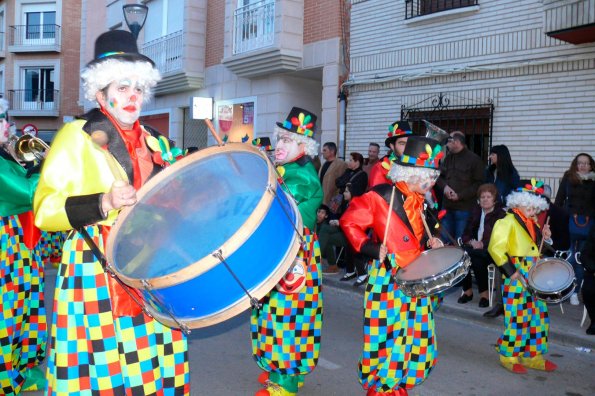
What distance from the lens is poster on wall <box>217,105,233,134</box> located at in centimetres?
1702

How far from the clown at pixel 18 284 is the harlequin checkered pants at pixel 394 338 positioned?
2291mm

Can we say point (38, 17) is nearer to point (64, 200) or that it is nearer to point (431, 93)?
point (431, 93)

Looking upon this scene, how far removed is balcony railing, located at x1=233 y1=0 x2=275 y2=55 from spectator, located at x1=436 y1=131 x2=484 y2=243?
732 centimetres

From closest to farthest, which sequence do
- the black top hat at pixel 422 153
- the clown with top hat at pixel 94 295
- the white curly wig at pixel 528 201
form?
the clown with top hat at pixel 94 295, the black top hat at pixel 422 153, the white curly wig at pixel 528 201

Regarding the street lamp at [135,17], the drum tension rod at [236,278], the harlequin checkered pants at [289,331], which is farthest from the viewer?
the street lamp at [135,17]

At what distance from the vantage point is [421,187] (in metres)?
4.24

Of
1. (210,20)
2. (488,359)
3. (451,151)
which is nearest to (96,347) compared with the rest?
(488,359)

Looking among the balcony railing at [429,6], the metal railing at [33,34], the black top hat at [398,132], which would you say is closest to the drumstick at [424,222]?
the black top hat at [398,132]

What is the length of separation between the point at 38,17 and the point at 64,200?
37661 millimetres

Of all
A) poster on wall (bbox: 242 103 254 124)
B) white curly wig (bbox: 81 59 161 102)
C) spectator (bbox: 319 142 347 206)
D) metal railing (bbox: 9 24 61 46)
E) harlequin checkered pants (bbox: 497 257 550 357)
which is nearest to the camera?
white curly wig (bbox: 81 59 161 102)

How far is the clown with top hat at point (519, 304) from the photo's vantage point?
553cm

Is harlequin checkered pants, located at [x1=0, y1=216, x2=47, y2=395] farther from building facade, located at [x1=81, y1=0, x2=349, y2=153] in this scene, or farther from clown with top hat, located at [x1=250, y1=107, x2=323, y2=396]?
building facade, located at [x1=81, y1=0, x2=349, y2=153]

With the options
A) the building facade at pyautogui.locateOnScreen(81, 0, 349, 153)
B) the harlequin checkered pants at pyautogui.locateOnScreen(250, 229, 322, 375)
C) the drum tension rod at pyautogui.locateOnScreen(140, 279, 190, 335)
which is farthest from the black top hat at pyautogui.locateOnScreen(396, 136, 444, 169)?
the building facade at pyautogui.locateOnScreen(81, 0, 349, 153)

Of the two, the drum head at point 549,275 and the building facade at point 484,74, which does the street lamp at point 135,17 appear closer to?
the building facade at point 484,74
